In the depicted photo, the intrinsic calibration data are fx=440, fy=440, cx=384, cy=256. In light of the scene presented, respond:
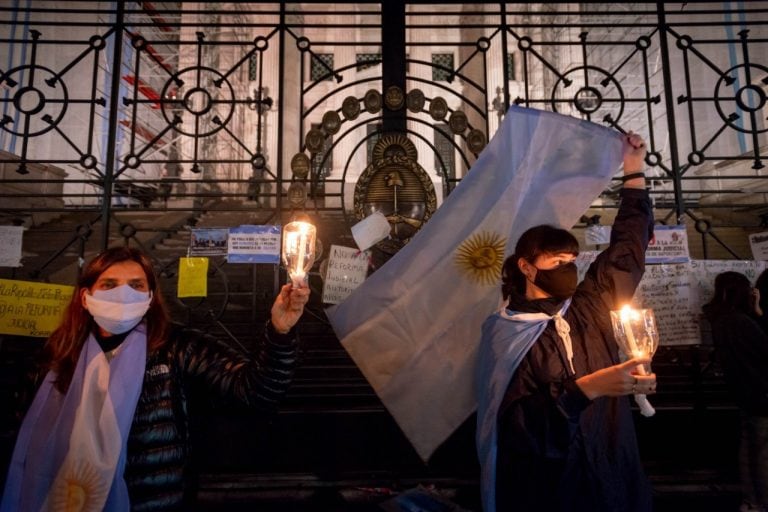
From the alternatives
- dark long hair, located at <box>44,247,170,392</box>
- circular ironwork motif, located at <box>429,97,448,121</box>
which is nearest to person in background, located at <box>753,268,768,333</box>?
circular ironwork motif, located at <box>429,97,448,121</box>

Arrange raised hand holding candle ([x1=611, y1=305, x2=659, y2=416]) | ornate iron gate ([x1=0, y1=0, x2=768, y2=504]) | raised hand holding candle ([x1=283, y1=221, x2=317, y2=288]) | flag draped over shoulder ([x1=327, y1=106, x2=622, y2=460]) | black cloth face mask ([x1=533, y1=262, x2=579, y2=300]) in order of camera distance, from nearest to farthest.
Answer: raised hand holding candle ([x1=611, y1=305, x2=659, y2=416]) < raised hand holding candle ([x1=283, y1=221, x2=317, y2=288]) < black cloth face mask ([x1=533, y1=262, x2=579, y2=300]) < flag draped over shoulder ([x1=327, y1=106, x2=622, y2=460]) < ornate iron gate ([x1=0, y1=0, x2=768, y2=504])

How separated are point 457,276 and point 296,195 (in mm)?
1451

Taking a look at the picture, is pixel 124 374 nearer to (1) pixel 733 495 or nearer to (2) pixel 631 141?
(2) pixel 631 141

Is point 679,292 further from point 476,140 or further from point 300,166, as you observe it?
point 300,166

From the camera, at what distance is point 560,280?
197 cm

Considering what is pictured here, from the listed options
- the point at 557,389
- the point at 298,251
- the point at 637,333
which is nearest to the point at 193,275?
the point at 298,251

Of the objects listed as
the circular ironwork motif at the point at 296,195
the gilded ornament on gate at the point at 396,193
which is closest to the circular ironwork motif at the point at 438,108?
the gilded ornament on gate at the point at 396,193

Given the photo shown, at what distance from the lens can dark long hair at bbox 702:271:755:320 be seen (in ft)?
10.3

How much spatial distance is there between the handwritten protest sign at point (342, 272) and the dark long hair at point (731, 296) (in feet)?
8.50

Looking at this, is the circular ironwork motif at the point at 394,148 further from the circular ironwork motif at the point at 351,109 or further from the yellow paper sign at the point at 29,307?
the yellow paper sign at the point at 29,307

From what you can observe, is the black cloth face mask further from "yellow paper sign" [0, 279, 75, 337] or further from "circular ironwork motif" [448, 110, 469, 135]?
"yellow paper sign" [0, 279, 75, 337]

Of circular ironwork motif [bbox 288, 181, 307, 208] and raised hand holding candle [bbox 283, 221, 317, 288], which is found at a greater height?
circular ironwork motif [bbox 288, 181, 307, 208]

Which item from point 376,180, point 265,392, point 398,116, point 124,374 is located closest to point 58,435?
point 124,374

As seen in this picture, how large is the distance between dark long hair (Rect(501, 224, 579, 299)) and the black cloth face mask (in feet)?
0.25
